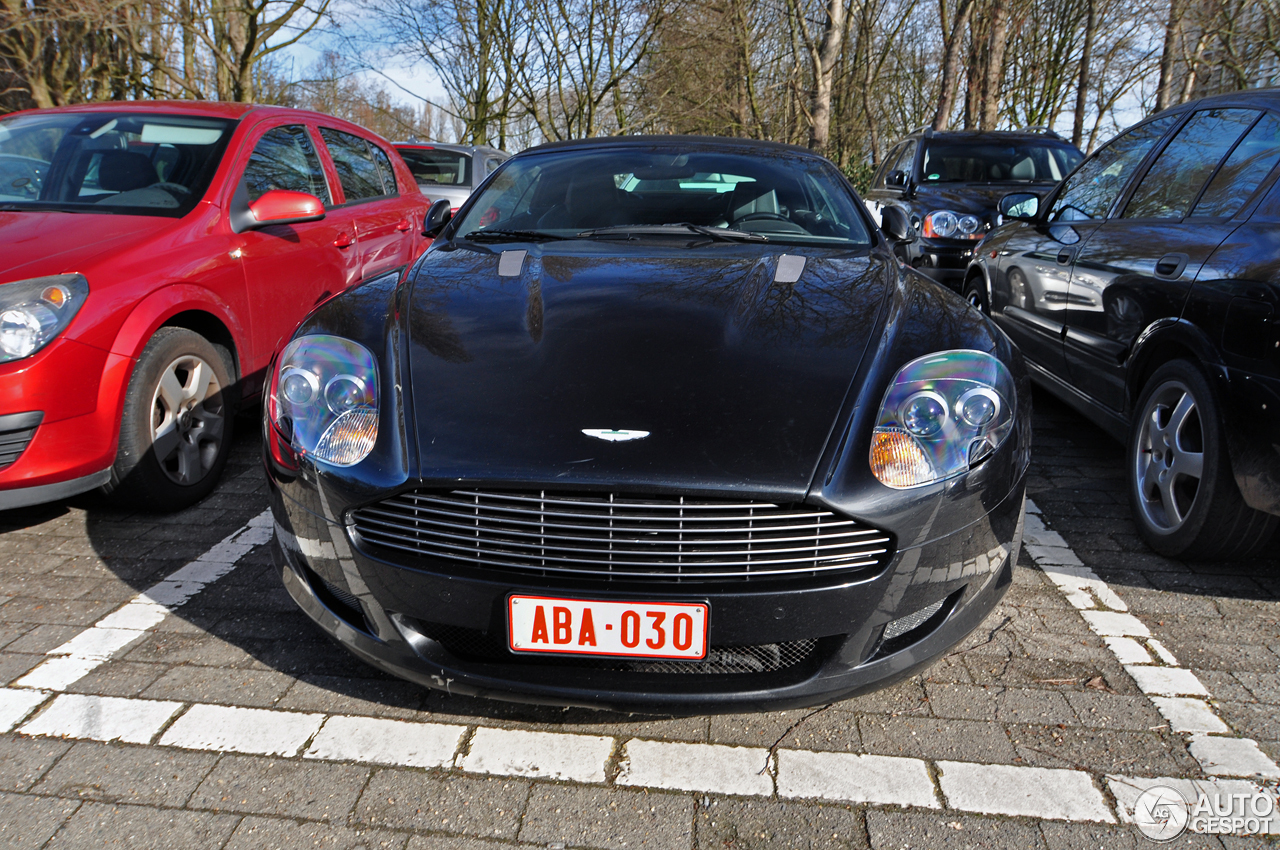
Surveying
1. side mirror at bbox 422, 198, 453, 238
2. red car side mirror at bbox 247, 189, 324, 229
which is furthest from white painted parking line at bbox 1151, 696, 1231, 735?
red car side mirror at bbox 247, 189, 324, 229

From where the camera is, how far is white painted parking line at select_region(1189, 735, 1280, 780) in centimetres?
207

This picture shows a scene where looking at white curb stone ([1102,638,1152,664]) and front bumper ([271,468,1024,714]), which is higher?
front bumper ([271,468,1024,714])

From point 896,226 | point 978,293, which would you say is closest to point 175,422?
point 896,226

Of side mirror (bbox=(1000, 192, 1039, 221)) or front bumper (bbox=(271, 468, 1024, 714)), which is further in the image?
side mirror (bbox=(1000, 192, 1039, 221))

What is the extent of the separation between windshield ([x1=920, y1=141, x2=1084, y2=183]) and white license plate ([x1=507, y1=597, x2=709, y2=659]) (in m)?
7.53

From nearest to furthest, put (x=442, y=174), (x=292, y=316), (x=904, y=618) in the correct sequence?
(x=904, y=618), (x=292, y=316), (x=442, y=174)

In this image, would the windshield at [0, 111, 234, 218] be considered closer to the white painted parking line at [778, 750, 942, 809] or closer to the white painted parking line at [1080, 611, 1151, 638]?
the white painted parking line at [778, 750, 942, 809]

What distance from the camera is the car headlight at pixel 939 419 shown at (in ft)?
6.60

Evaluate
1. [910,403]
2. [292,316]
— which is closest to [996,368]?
[910,403]

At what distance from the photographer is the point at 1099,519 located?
365 centimetres

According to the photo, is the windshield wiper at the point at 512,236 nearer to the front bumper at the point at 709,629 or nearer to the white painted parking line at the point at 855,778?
the front bumper at the point at 709,629

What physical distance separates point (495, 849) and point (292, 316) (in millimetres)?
3138

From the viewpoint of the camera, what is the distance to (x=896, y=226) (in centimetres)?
365

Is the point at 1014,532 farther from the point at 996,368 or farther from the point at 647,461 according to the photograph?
the point at 647,461
